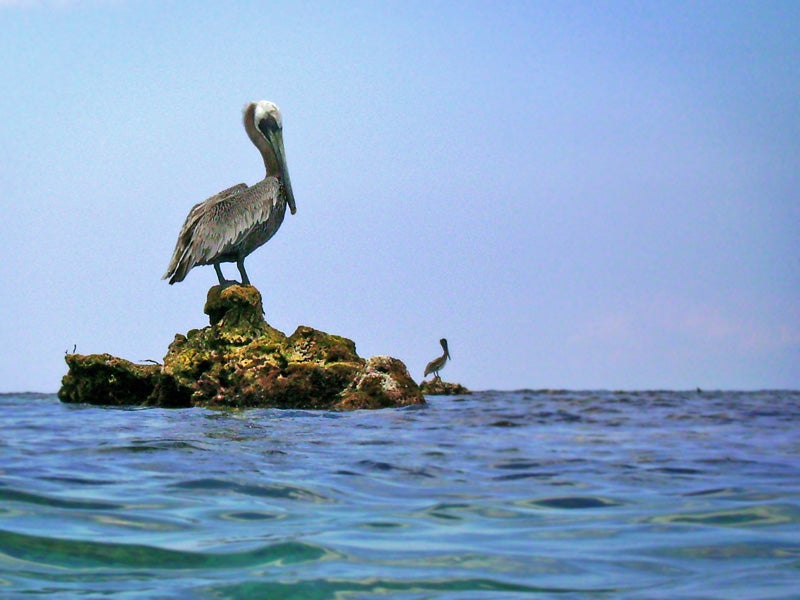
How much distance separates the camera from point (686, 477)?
255 inches

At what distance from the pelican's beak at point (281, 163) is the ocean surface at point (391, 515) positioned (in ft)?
28.0

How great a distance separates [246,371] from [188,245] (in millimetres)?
3145

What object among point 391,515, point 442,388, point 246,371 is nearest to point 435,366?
point 442,388

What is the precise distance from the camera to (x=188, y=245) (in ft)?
52.1

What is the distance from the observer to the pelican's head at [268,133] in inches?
680

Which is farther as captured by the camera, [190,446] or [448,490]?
[190,446]

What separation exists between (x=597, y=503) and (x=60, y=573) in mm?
2846

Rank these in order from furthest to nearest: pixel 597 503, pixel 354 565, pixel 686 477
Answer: pixel 686 477 → pixel 597 503 → pixel 354 565

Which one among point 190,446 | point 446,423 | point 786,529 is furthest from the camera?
point 446,423

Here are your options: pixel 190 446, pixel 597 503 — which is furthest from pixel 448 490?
pixel 190 446

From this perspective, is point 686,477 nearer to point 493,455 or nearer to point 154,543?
point 493,455

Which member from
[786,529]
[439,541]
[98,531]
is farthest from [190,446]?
[786,529]

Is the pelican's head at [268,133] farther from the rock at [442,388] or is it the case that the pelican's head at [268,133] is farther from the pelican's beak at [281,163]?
the rock at [442,388]

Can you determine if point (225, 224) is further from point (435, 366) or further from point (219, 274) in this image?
point (435, 366)
